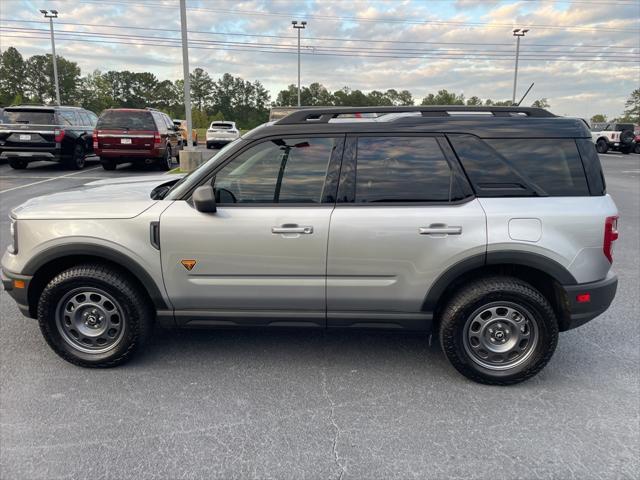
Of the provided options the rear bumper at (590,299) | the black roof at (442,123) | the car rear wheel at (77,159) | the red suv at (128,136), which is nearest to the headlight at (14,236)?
the black roof at (442,123)

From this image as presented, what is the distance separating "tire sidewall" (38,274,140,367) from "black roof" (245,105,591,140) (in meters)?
1.45

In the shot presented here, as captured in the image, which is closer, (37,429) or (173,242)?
(37,429)

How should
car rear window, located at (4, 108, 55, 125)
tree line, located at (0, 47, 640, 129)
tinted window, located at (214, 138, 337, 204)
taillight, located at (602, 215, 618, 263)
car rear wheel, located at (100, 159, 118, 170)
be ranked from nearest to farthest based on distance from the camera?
taillight, located at (602, 215, 618, 263) → tinted window, located at (214, 138, 337, 204) → car rear window, located at (4, 108, 55, 125) → car rear wheel, located at (100, 159, 118, 170) → tree line, located at (0, 47, 640, 129)

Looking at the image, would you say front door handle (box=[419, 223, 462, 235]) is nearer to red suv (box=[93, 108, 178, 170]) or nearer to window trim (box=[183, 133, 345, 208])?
window trim (box=[183, 133, 345, 208])

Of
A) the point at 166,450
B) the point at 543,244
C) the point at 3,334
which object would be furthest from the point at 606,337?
the point at 3,334

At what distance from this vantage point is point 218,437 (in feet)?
8.82

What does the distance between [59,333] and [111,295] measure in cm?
50

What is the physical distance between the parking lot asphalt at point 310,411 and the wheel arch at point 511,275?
55cm

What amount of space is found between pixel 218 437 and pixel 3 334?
2.40m

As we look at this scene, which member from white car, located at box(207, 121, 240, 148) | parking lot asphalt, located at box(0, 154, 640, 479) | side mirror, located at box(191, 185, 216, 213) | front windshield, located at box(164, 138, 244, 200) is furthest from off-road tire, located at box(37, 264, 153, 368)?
white car, located at box(207, 121, 240, 148)

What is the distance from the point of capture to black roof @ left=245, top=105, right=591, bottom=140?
10.5 ft

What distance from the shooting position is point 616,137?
3025 centimetres

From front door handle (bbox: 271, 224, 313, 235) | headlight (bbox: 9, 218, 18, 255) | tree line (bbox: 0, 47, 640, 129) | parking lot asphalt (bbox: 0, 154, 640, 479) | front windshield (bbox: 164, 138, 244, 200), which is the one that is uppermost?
tree line (bbox: 0, 47, 640, 129)

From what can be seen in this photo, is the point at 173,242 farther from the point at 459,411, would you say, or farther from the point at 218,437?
the point at 459,411
